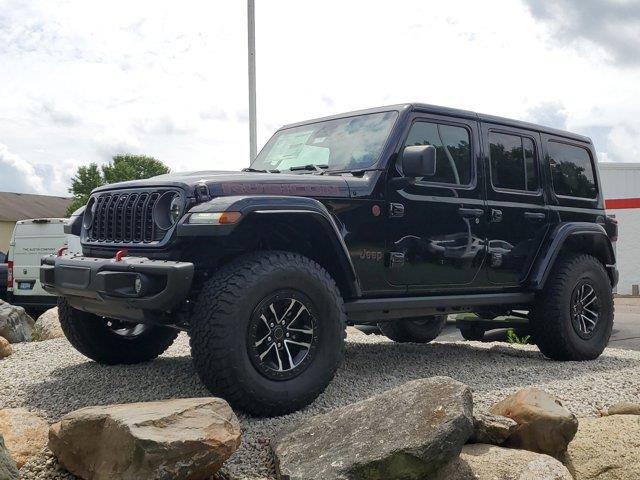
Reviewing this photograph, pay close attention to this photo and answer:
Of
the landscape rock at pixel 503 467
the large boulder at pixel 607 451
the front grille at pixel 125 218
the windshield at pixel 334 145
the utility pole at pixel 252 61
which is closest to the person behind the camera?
the landscape rock at pixel 503 467

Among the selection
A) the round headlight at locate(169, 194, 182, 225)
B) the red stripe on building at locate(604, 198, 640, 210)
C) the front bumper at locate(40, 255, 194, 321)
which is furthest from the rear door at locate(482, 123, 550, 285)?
the red stripe on building at locate(604, 198, 640, 210)

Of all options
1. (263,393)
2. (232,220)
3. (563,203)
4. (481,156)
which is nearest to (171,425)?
(263,393)

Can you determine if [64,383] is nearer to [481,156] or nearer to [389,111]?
[389,111]

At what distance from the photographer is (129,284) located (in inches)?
173

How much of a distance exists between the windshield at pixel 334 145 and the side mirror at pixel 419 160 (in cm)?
28

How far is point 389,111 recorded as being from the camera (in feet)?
19.0

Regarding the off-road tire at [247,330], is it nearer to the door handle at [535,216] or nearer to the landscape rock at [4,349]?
the door handle at [535,216]

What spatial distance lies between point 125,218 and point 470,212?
2625 mm

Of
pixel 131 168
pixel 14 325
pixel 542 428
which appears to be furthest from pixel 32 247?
pixel 131 168

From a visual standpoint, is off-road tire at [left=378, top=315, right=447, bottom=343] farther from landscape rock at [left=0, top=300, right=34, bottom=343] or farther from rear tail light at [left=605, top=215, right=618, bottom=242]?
landscape rock at [left=0, top=300, right=34, bottom=343]

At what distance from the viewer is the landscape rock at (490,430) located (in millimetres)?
4270

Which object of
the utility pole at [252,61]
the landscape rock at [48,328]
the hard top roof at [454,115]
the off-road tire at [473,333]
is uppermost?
the utility pole at [252,61]

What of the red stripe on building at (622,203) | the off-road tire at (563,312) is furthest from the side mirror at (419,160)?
the red stripe on building at (622,203)

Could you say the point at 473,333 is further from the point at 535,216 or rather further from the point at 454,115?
the point at 454,115
